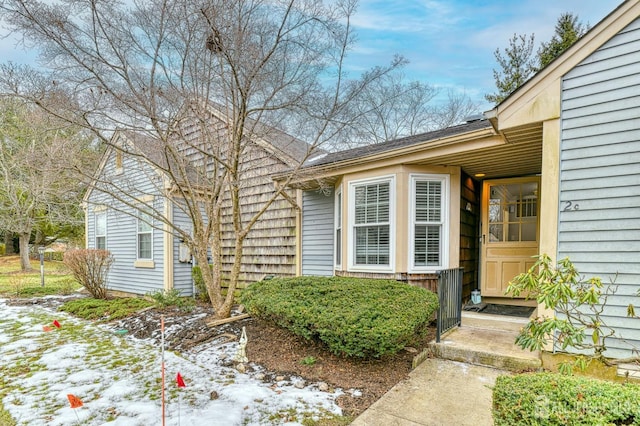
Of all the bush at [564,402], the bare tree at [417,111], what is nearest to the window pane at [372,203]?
the bare tree at [417,111]

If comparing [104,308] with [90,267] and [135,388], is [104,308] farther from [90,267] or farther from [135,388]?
[135,388]

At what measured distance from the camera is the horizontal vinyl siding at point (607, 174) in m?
3.16

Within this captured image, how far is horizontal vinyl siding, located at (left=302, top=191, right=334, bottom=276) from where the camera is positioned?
682cm

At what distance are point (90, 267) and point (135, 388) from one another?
250 inches

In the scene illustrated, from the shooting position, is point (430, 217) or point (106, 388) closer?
point (106, 388)

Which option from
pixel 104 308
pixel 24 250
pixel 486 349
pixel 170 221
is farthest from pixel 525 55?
pixel 24 250

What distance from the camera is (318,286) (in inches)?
185

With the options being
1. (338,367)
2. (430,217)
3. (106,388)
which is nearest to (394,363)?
(338,367)

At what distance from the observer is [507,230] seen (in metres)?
6.07

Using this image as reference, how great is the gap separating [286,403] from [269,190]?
5.26 metres

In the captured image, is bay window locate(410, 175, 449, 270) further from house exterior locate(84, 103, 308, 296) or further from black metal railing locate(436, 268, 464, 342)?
house exterior locate(84, 103, 308, 296)

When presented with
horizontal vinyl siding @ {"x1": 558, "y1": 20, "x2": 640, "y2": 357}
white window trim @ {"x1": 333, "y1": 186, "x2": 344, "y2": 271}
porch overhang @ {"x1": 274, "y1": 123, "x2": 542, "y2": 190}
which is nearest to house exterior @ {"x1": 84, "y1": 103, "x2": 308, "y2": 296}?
white window trim @ {"x1": 333, "y1": 186, "x2": 344, "y2": 271}

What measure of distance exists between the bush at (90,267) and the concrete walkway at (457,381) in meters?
8.36

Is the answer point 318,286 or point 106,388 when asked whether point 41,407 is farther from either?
point 318,286
